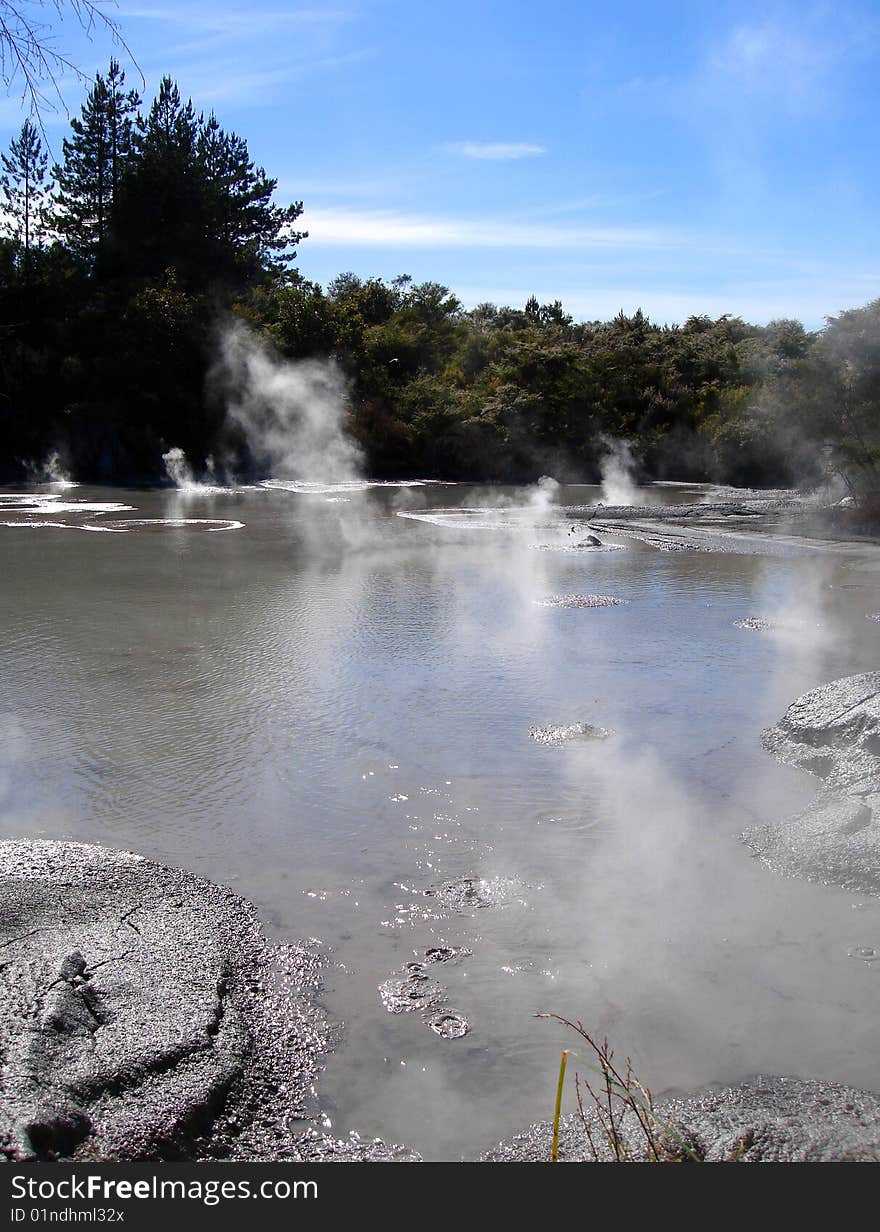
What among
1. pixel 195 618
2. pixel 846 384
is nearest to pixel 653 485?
pixel 846 384

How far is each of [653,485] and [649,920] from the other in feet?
89.9

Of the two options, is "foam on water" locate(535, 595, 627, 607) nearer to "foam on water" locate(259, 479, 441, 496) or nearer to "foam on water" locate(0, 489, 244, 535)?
"foam on water" locate(0, 489, 244, 535)

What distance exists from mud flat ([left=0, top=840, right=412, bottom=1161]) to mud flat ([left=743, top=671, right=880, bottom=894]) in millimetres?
2160

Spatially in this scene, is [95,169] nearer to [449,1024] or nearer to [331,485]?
[331,485]

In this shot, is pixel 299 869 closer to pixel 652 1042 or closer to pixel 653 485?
pixel 652 1042

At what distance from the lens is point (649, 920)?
3746 millimetres

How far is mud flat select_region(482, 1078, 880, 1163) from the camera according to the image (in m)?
2.40

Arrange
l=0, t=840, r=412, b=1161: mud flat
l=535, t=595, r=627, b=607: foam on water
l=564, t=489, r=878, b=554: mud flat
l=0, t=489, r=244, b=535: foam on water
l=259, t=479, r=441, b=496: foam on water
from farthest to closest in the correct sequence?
l=259, t=479, r=441, b=496: foam on water
l=0, t=489, r=244, b=535: foam on water
l=564, t=489, r=878, b=554: mud flat
l=535, t=595, r=627, b=607: foam on water
l=0, t=840, r=412, b=1161: mud flat

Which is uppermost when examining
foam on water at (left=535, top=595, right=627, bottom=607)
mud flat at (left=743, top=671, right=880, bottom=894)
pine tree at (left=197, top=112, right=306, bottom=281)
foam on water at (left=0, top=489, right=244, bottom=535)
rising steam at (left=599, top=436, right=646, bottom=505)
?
pine tree at (left=197, top=112, right=306, bottom=281)

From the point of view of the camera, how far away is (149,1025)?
289 centimetres

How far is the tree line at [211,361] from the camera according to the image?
3108cm

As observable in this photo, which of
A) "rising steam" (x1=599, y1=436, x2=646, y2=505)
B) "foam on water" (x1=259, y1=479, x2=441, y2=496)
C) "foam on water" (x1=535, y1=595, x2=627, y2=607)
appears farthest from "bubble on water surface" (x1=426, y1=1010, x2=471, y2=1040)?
"rising steam" (x1=599, y1=436, x2=646, y2=505)

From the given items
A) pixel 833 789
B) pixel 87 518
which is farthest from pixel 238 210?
pixel 833 789

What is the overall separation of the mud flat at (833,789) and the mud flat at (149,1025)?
7.09 feet
